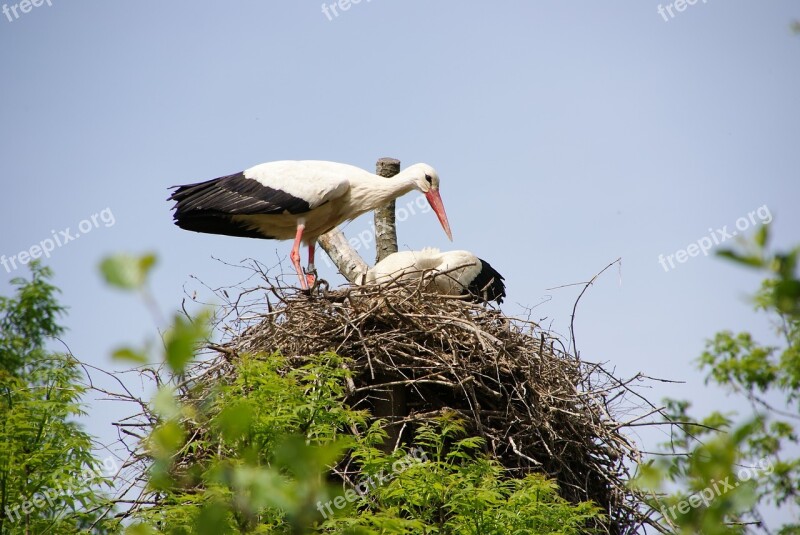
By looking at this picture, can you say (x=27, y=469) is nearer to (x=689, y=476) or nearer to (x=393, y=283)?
(x=393, y=283)

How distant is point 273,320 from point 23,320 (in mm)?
6801

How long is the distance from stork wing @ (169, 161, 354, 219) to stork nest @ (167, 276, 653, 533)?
4.22 ft

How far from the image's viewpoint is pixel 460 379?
5.68 metres

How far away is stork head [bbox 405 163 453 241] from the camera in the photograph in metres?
7.77

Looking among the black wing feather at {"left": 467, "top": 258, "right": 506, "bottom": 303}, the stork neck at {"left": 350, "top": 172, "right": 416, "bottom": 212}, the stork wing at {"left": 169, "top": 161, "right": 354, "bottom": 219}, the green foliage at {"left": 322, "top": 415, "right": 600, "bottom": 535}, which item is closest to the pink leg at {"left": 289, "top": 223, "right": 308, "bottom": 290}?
the stork wing at {"left": 169, "top": 161, "right": 354, "bottom": 219}

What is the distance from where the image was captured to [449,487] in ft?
15.0

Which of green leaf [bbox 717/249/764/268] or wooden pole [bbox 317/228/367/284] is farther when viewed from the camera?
wooden pole [bbox 317/228/367/284]

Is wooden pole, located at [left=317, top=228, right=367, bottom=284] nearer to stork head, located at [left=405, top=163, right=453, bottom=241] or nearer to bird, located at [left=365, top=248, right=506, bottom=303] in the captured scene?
stork head, located at [left=405, top=163, right=453, bottom=241]

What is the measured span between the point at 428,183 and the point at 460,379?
255 cm

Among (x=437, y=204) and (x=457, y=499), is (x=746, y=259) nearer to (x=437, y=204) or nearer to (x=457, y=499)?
(x=457, y=499)

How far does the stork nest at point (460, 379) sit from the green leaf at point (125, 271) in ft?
13.8

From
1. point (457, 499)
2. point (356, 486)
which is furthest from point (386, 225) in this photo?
point (457, 499)

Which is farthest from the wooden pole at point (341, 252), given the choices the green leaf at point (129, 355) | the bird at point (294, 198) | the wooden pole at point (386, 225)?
the green leaf at point (129, 355)

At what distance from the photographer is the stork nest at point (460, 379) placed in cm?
574
